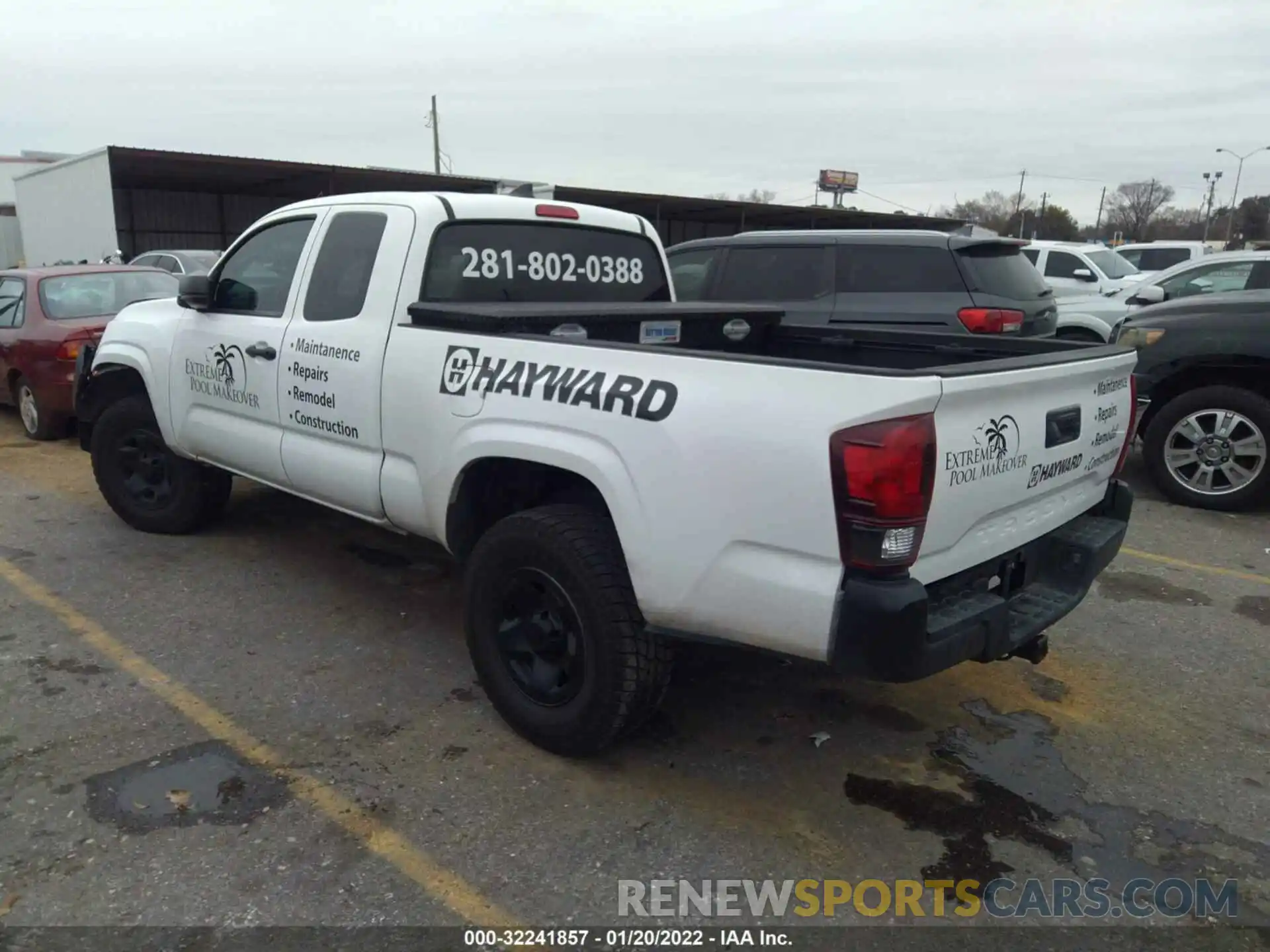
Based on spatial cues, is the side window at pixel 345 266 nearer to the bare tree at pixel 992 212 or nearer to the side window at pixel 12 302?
the side window at pixel 12 302

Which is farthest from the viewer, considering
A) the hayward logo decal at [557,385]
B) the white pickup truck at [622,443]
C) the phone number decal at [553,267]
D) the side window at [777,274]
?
the side window at [777,274]

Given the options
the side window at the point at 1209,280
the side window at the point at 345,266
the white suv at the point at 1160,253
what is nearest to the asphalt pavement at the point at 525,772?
the side window at the point at 345,266

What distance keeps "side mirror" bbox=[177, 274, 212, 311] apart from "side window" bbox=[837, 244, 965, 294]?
452cm

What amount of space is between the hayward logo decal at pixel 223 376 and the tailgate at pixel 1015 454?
327cm

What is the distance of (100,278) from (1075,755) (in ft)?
27.7

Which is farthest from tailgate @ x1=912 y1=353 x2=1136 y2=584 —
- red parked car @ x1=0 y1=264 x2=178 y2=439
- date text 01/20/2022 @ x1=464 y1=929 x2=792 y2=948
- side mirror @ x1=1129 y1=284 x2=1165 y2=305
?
red parked car @ x1=0 y1=264 x2=178 y2=439

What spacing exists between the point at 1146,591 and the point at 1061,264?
9343 mm

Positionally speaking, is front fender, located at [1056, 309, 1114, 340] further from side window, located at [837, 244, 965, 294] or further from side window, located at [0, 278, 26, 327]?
side window, located at [0, 278, 26, 327]

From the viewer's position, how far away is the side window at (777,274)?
7.46m

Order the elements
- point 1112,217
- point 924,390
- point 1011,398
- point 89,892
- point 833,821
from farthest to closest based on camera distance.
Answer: point 1112,217, point 833,821, point 1011,398, point 89,892, point 924,390

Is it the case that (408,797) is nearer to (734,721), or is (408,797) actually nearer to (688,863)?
(688,863)

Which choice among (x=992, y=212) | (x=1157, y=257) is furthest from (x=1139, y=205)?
(x=1157, y=257)

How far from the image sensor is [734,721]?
147 inches

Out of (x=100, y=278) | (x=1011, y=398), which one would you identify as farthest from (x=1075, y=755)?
(x=100, y=278)
